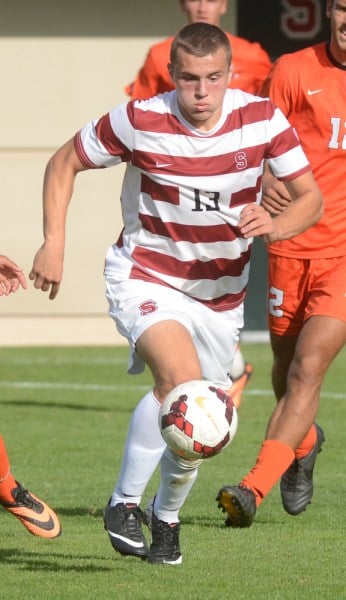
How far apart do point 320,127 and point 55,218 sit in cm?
172

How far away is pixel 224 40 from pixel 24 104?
1145 centimetres

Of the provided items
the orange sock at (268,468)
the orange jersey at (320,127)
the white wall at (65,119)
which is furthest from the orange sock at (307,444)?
the white wall at (65,119)

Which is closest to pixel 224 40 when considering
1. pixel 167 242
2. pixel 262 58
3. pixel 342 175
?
pixel 167 242

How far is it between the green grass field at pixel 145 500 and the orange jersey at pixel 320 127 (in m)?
1.34

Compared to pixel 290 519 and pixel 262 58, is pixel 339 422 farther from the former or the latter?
pixel 290 519

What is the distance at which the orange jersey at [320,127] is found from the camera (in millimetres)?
7176

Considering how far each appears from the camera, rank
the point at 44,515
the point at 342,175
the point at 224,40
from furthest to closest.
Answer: the point at 342,175
the point at 44,515
the point at 224,40

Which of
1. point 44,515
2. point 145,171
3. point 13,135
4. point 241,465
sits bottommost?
point 13,135

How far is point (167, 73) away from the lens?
10195 mm

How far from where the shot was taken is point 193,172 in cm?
611

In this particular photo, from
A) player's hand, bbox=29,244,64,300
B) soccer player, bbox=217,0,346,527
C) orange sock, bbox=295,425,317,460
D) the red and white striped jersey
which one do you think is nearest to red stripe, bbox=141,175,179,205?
the red and white striped jersey

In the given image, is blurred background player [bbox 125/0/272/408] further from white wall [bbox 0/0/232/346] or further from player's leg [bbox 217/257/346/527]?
white wall [bbox 0/0/232/346]

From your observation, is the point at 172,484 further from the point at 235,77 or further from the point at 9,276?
the point at 235,77

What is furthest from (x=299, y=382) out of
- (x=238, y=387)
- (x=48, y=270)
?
(x=238, y=387)
